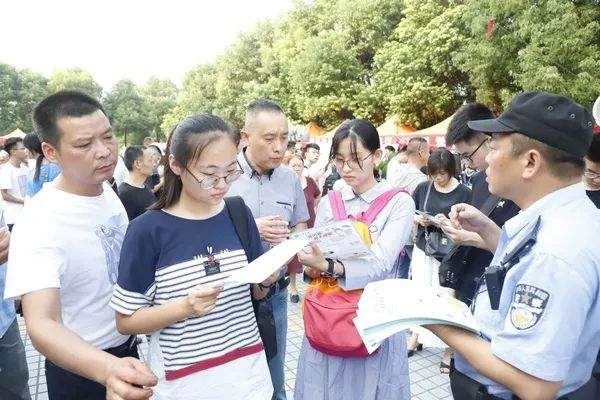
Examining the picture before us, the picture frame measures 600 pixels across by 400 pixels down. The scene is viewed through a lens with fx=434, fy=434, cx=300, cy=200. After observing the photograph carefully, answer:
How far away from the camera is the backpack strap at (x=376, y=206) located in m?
2.29

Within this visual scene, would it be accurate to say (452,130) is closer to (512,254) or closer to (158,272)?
(512,254)

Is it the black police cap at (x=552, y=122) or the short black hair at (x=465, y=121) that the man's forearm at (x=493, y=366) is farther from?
the short black hair at (x=465, y=121)

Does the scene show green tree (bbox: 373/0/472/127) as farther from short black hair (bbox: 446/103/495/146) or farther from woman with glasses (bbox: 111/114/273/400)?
woman with glasses (bbox: 111/114/273/400)

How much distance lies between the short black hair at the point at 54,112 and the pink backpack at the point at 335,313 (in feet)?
4.60

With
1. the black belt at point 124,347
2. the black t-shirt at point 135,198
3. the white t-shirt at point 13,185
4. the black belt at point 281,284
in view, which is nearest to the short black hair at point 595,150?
the black belt at point 281,284

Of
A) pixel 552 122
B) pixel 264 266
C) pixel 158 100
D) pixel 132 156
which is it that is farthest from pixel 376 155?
pixel 158 100

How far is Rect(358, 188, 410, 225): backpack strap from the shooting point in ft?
7.51

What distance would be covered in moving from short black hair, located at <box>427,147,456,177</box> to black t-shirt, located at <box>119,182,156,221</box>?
8.98 ft

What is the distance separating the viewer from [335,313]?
2.18 meters

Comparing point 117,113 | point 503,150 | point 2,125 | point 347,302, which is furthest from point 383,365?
point 117,113

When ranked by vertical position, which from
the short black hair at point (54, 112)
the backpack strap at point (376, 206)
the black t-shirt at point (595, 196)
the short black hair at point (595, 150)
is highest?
the short black hair at point (54, 112)

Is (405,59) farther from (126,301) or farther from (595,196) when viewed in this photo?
(126,301)

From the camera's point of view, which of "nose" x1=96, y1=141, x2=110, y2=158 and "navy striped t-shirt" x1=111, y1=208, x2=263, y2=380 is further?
"nose" x1=96, y1=141, x2=110, y2=158

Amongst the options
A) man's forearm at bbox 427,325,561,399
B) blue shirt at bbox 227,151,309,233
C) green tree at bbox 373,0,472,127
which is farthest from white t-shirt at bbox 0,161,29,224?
green tree at bbox 373,0,472,127
